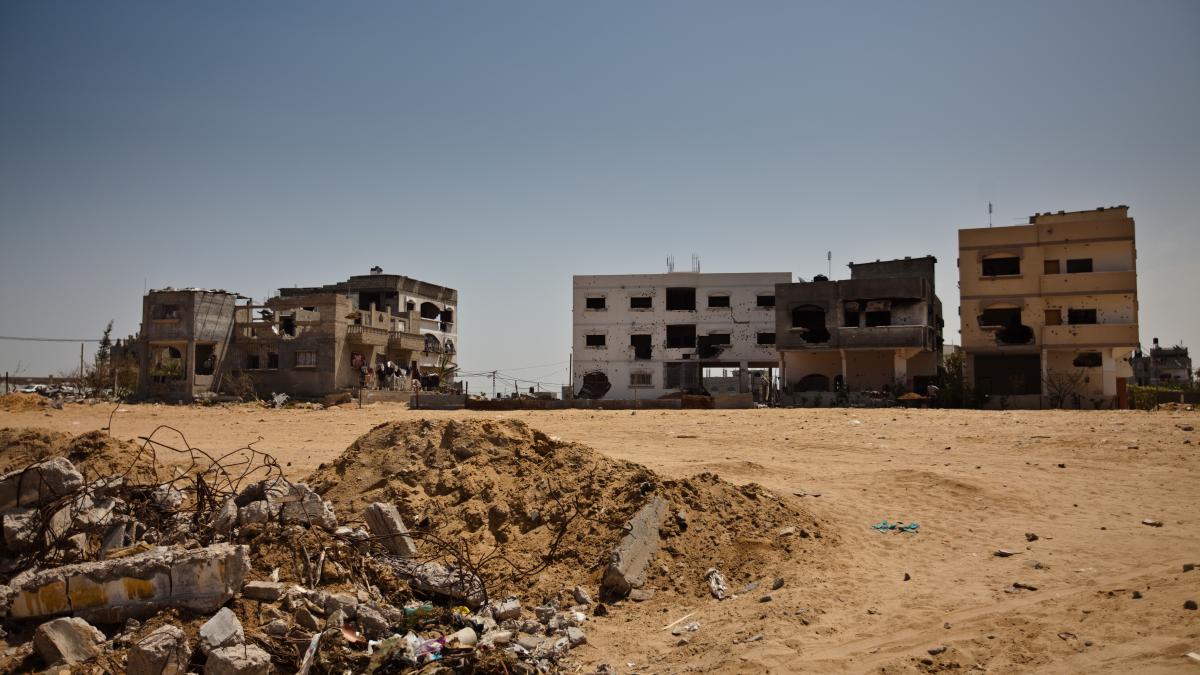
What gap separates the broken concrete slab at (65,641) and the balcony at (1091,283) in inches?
1606

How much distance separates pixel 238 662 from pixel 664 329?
139 ft

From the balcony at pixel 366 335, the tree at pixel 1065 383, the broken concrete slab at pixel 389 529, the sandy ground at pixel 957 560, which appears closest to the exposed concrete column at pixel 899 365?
the tree at pixel 1065 383

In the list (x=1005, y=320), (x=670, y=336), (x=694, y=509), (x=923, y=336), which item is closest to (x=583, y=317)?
(x=670, y=336)

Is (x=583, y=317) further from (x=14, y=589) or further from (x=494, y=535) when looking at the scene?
(x=14, y=589)

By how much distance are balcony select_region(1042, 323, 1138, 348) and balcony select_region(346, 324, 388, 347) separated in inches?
1346

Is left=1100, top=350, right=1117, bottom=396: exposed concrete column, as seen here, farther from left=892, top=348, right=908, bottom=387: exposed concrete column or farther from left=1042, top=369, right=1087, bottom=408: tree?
left=892, top=348, right=908, bottom=387: exposed concrete column

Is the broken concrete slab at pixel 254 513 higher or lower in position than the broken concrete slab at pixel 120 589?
higher

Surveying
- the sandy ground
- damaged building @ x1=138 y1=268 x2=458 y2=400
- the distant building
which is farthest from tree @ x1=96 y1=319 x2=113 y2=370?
the distant building

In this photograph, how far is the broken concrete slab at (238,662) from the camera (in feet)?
17.2

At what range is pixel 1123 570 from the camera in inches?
300

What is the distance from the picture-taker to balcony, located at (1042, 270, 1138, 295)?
119ft

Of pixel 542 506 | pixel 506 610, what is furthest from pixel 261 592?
pixel 542 506

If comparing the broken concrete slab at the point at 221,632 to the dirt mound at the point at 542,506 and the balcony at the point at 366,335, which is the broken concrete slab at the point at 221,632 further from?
the balcony at the point at 366,335

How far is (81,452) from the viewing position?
366 inches
